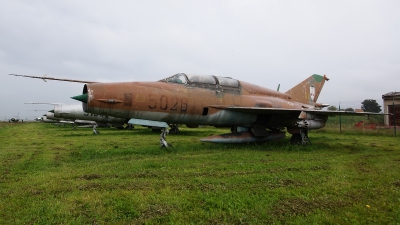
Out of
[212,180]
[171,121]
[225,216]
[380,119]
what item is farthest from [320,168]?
[380,119]

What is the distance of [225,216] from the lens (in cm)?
303

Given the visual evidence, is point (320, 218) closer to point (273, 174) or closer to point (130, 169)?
point (273, 174)

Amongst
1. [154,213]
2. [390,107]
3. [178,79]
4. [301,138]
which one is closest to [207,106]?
[178,79]

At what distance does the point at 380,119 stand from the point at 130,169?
28.1 m

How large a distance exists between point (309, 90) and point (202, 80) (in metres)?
7.08

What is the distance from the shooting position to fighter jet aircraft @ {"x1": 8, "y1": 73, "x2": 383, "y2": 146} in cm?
759

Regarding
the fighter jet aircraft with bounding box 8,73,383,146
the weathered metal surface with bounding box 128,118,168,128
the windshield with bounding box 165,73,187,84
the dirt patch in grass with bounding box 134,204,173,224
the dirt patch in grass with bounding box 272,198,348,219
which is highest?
the windshield with bounding box 165,73,187,84

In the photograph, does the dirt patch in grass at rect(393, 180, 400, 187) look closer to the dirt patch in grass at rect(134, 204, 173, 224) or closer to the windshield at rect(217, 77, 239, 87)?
the dirt patch in grass at rect(134, 204, 173, 224)

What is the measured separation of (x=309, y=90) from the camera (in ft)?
45.6

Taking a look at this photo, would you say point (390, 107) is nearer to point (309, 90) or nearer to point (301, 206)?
point (309, 90)

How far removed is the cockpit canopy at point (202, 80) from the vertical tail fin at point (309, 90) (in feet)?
14.4

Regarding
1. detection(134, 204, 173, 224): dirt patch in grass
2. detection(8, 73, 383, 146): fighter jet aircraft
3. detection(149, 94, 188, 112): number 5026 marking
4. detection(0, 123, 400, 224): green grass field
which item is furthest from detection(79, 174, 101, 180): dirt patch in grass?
detection(149, 94, 188, 112): number 5026 marking

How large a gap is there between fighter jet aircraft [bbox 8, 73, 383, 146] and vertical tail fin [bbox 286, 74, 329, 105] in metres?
1.31

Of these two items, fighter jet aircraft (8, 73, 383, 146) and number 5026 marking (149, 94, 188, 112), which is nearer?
fighter jet aircraft (8, 73, 383, 146)
